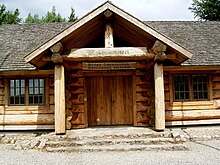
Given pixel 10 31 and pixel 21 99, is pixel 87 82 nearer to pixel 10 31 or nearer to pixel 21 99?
pixel 21 99

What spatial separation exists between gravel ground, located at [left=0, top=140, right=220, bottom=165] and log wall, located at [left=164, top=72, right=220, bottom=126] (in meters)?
2.30

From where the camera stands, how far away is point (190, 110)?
10266mm

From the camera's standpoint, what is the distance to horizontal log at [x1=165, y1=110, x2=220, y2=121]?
1015cm

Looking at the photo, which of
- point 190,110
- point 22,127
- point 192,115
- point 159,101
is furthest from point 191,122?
point 22,127

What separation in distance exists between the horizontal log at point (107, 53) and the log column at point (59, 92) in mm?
323

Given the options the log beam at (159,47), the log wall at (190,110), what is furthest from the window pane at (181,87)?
the log beam at (159,47)

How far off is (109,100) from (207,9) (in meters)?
20.7

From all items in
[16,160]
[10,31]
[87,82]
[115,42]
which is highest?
[10,31]

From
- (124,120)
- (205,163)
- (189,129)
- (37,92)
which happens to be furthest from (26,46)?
(205,163)

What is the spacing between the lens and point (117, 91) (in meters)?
10.6

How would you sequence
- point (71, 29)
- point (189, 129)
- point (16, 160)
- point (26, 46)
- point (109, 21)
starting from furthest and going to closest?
point (26, 46) < point (189, 129) < point (109, 21) < point (71, 29) < point (16, 160)

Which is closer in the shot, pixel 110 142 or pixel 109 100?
pixel 110 142

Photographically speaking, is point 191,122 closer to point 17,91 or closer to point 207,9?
point 17,91

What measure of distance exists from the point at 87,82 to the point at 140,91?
2.24m
